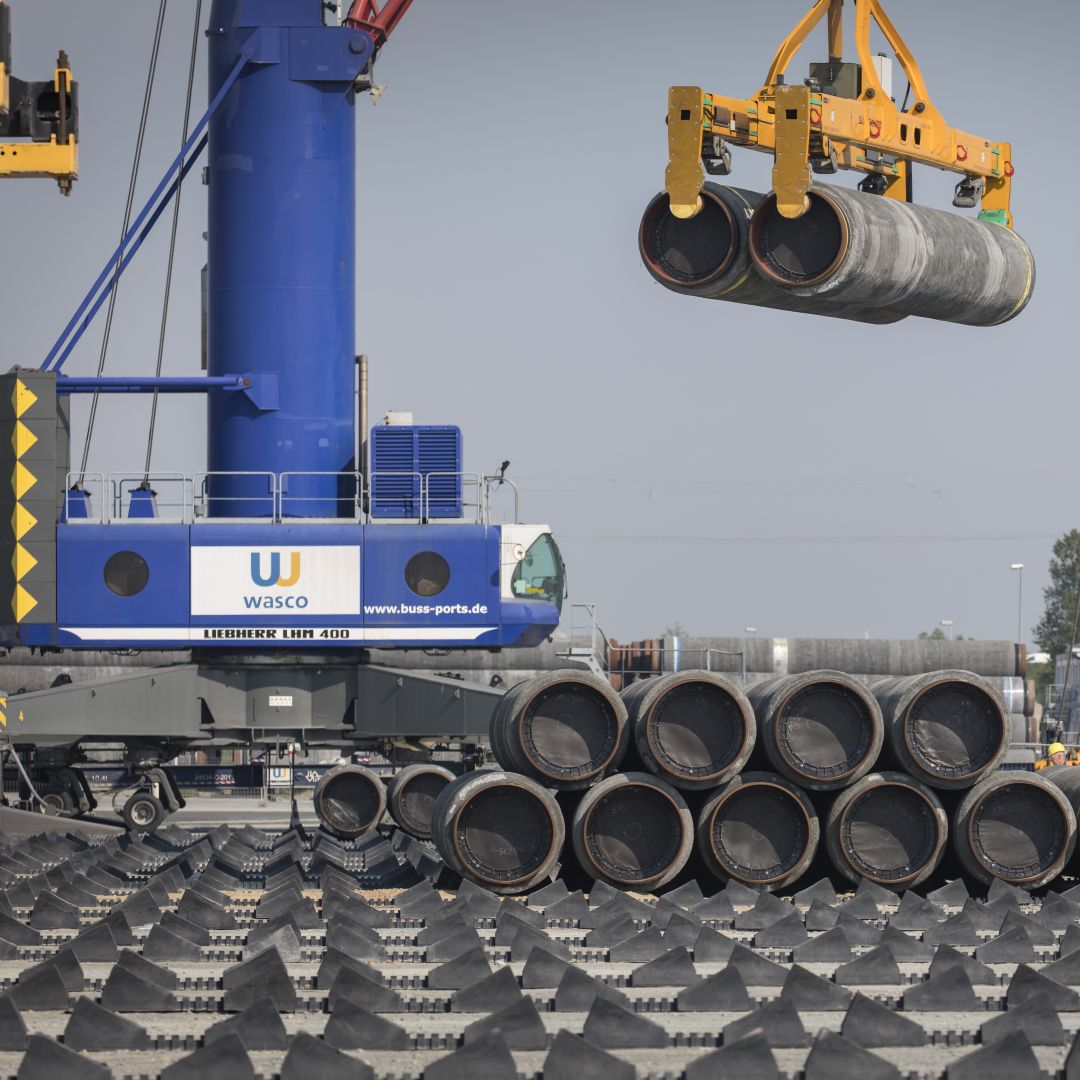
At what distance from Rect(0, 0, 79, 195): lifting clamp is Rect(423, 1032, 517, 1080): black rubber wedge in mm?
10439

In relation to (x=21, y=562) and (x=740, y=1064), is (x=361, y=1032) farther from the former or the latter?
(x=21, y=562)

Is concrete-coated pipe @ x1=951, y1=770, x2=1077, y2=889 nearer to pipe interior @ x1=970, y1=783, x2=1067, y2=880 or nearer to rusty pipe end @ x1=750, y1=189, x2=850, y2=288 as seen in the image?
pipe interior @ x1=970, y1=783, x2=1067, y2=880

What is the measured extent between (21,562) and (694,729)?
1132 centimetres

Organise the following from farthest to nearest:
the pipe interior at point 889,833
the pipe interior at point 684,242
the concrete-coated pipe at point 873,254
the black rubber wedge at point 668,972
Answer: the pipe interior at point 684,242 < the concrete-coated pipe at point 873,254 < the pipe interior at point 889,833 < the black rubber wedge at point 668,972

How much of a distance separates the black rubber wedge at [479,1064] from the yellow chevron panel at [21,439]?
16408 millimetres

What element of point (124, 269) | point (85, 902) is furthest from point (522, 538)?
point (85, 902)

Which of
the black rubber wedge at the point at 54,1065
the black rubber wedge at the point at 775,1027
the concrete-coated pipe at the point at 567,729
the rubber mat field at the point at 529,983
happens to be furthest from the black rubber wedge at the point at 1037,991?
the concrete-coated pipe at the point at 567,729

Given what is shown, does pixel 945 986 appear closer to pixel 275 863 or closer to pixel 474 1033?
pixel 474 1033

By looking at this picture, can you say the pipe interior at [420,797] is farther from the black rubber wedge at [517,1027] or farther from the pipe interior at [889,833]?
the black rubber wedge at [517,1027]

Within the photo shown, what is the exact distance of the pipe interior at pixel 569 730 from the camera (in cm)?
1499

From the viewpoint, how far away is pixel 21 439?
22.8 m

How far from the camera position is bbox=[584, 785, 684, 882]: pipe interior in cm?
1481

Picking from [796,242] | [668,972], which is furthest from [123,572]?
[668,972]

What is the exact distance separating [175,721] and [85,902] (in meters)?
9.48
